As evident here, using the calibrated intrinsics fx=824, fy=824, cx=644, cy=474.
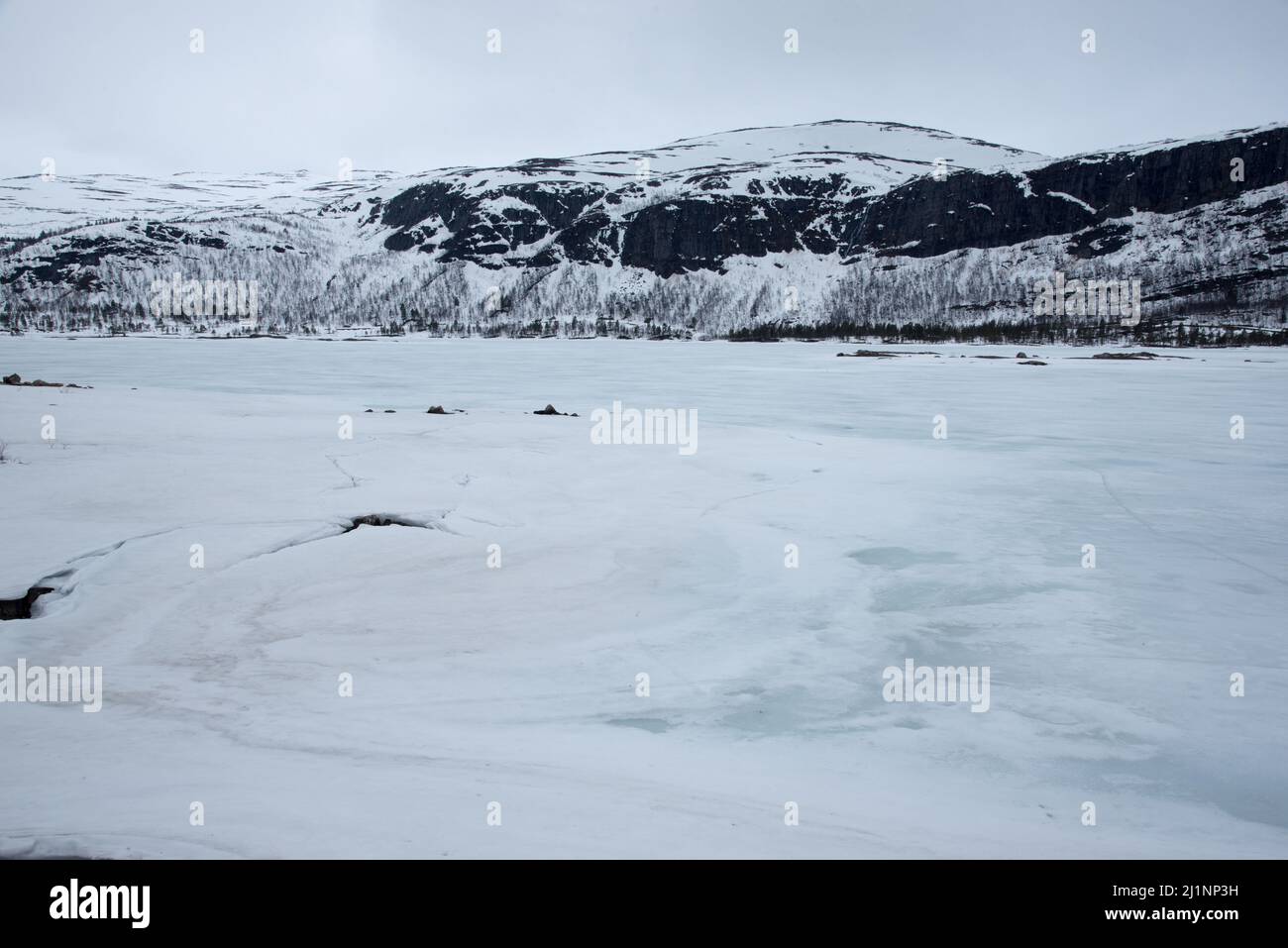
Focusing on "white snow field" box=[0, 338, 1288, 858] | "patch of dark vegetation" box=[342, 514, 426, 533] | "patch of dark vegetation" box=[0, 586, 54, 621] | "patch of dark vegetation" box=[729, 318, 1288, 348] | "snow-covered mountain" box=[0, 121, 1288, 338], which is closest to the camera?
"white snow field" box=[0, 338, 1288, 858]

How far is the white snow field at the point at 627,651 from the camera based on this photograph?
10.8 ft

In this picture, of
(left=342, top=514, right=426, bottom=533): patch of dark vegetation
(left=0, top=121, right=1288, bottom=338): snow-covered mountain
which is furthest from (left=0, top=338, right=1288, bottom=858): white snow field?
(left=0, top=121, right=1288, bottom=338): snow-covered mountain

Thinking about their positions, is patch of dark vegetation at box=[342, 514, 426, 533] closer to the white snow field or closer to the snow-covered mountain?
the white snow field

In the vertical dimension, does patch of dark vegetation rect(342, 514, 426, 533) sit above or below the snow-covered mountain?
below

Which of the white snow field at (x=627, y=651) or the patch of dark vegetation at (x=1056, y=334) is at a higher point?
the patch of dark vegetation at (x=1056, y=334)

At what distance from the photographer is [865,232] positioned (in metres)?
192

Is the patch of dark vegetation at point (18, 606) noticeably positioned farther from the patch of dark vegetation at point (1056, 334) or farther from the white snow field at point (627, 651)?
the patch of dark vegetation at point (1056, 334)

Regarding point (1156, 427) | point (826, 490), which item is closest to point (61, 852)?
point (826, 490)

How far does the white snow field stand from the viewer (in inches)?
130

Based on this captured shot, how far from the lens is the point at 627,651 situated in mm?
5219

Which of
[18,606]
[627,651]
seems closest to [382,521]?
[18,606]

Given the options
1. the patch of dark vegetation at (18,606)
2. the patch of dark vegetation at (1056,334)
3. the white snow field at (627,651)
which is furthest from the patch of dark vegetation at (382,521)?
the patch of dark vegetation at (1056,334)
